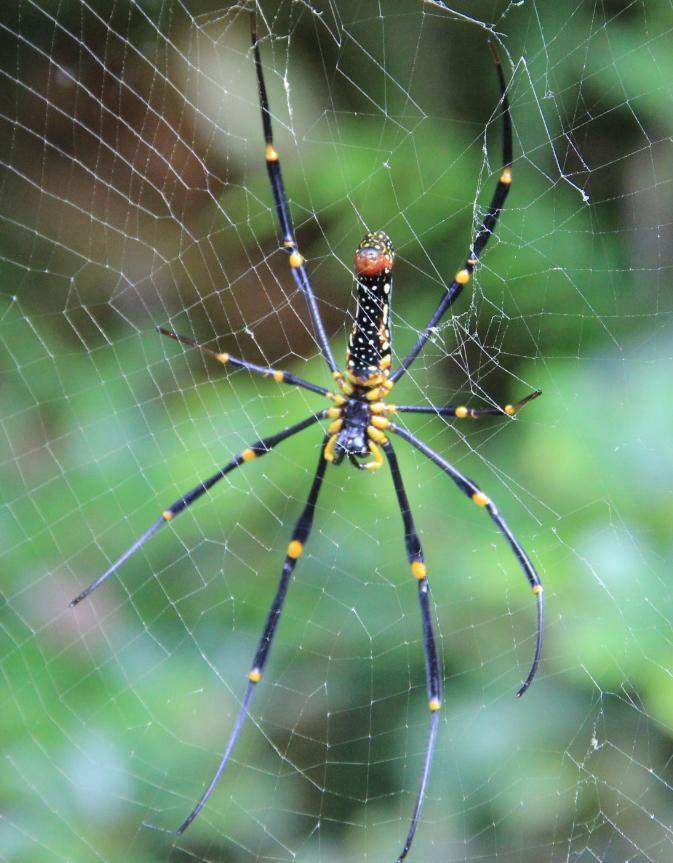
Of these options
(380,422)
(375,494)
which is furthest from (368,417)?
(375,494)

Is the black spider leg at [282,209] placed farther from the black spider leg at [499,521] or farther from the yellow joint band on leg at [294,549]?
the yellow joint band on leg at [294,549]

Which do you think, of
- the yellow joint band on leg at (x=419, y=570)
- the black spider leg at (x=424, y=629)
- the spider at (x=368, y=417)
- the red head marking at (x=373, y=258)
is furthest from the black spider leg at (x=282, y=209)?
the yellow joint band on leg at (x=419, y=570)

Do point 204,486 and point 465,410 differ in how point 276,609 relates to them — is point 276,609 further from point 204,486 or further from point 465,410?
point 465,410

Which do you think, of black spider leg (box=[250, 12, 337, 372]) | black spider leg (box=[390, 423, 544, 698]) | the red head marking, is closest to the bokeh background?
black spider leg (box=[390, 423, 544, 698])

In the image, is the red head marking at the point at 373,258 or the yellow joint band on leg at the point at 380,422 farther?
the yellow joint band on leg at the point at 380,422

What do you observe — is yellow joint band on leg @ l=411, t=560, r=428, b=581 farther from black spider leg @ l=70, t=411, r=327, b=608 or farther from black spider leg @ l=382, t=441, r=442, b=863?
black spider leg @ l=70, t=411, r=327, b=608

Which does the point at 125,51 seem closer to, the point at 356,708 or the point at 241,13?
the point at 241,13
